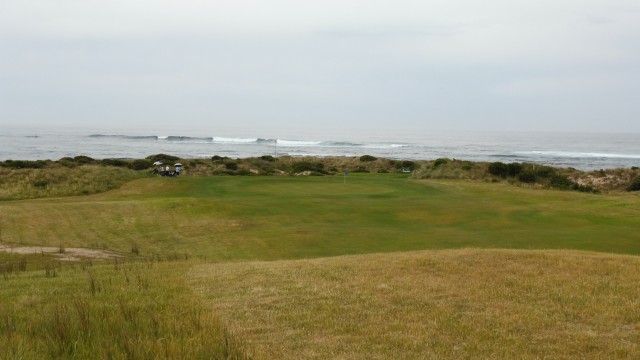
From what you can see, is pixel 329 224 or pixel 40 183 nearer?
pixel 329 224

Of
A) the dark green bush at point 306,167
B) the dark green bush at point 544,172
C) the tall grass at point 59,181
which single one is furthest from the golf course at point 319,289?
the dark green bush at point 306,167

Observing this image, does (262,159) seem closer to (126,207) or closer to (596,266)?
(126,207)

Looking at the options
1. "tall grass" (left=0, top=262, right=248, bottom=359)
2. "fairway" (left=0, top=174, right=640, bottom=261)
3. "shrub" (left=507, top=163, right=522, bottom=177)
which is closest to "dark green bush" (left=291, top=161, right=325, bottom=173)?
"shrub" (left=507, top=163, right=522, bottom=177)

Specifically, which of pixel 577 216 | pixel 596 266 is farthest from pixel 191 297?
pixel 577 216

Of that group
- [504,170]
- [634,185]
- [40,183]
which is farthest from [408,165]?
[40,183]

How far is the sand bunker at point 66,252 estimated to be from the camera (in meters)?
16.2

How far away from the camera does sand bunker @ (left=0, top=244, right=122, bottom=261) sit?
53.2 feet

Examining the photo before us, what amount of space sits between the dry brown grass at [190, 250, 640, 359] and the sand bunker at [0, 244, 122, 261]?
5301mm

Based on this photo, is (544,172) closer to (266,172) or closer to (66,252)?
(266,172)

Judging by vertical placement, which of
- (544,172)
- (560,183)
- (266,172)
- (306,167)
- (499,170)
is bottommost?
(266,172)

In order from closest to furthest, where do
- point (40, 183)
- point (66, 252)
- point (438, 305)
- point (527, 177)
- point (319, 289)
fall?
1. point (438, 305)
2. point (319, 289)
3. point (66, 252)
4. point (40, 183)
5. point (527, 177)

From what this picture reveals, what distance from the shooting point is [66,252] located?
55.7 feet

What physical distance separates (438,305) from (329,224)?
1374 centimetres

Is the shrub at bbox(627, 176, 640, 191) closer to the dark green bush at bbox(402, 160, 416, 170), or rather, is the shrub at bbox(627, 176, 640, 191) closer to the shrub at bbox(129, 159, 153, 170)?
the dark green bush at bbox(402, 160, 416, 170)
